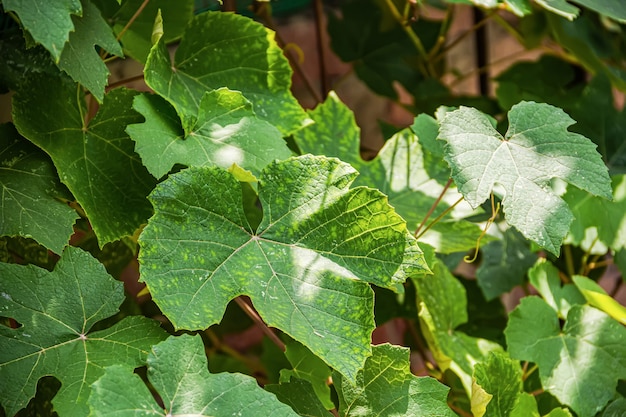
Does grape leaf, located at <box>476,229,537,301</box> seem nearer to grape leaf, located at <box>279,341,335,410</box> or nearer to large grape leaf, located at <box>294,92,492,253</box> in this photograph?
large grape leaf, located at <box>294,92,492,253</box>

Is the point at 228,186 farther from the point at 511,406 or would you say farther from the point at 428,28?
the point at 428,28

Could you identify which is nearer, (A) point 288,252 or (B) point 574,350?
(A) point 288,252

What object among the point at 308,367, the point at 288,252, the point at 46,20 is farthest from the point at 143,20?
the point at 308,367

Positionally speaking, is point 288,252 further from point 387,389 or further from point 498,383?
point 498,383

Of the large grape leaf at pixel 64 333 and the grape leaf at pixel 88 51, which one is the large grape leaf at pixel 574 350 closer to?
the large grape leaf at pixel 64 333

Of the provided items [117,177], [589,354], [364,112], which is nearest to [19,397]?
[117,177]

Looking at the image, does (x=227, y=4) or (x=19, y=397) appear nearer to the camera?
(x=19, y=397)
